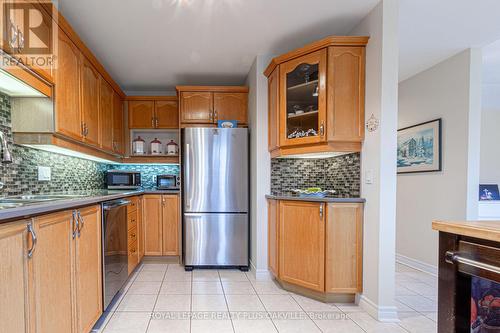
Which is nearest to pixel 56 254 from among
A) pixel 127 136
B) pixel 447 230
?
pixel 447 230

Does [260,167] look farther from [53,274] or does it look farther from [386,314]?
[53,274]

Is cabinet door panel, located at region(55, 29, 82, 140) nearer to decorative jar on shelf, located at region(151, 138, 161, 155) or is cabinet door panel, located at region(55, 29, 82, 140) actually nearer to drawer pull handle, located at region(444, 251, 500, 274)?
decorative jar on shelf, located at region(151, 138, 161, 155)

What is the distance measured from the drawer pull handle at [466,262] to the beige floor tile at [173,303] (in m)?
1.95

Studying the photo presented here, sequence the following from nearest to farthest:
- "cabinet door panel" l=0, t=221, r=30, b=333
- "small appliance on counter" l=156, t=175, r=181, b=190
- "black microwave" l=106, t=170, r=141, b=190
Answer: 1. "cabinet door panel" l=0, t=221, r=30, b=333
2. "black microwave" l=106, t=170, r=141, b=190
3. "small appliance on counter" l=156, t=175, r=181, b=190

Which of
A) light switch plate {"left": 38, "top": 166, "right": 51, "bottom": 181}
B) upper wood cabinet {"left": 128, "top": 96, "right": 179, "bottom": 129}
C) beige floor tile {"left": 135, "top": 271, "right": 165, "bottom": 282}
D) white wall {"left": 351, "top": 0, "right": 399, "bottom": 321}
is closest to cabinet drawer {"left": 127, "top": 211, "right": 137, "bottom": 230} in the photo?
beige floor tile {"left": 135, "top": 271, "right": 165, "bottom": 282}

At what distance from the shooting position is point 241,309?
2225 millimetres

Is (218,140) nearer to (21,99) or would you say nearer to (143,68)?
(143,68)

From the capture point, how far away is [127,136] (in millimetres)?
3896

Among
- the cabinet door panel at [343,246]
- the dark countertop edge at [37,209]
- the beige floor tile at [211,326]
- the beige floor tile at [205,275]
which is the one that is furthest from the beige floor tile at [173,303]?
the cabinet door panel at [343,246]

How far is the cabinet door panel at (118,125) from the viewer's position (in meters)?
3.38

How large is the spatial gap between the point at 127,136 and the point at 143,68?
1.09 meters

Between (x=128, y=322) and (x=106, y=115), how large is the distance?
2.15 m

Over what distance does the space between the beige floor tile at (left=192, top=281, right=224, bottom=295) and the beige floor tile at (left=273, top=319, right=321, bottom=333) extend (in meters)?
0.75

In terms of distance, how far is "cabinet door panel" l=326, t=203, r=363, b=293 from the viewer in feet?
7.42
